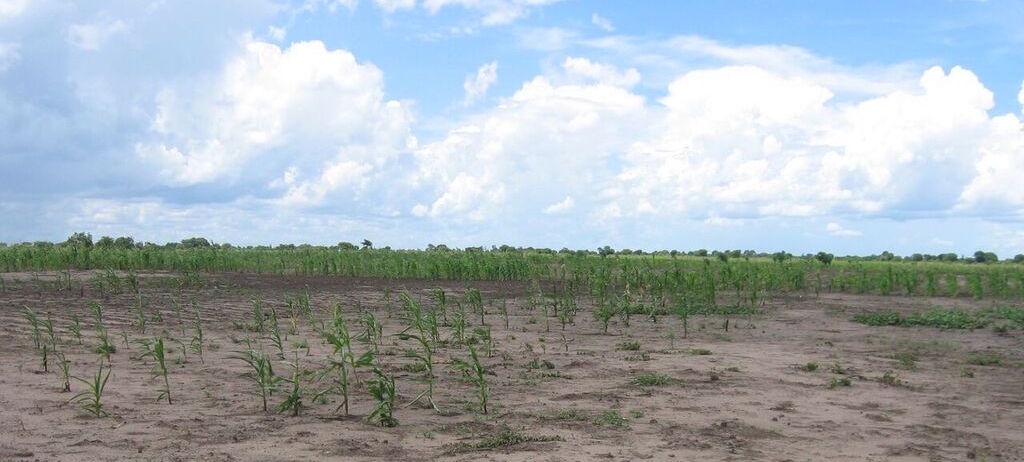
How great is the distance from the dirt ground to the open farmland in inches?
1.4

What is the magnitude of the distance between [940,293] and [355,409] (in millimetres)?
25399

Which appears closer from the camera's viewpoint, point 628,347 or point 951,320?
point 628,347

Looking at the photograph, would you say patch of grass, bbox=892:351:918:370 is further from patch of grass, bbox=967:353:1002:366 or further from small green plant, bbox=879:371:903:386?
small green plant, bbox=879:371:903:386

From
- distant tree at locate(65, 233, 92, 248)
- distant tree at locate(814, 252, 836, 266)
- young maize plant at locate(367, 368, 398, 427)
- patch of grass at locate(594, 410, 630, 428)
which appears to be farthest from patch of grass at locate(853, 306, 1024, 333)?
distant tree at locate(65, 233, 92, 248)

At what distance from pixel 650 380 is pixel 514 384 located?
171cm

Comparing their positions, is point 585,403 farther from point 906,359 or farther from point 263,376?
point 906,359

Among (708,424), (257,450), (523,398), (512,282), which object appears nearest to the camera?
(257,450)

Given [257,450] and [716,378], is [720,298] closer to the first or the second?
[716,378]

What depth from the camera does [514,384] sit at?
10578mm

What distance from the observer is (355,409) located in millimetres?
8945

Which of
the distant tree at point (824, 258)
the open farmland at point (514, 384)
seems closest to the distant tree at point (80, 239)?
the open farmland at point (514, 384)

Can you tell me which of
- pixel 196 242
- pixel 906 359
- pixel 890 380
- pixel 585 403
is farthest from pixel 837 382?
pixel 196 242

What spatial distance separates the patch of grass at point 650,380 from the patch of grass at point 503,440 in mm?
3014

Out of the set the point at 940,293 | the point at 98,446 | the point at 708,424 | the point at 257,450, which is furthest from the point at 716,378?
the point at 940,293
